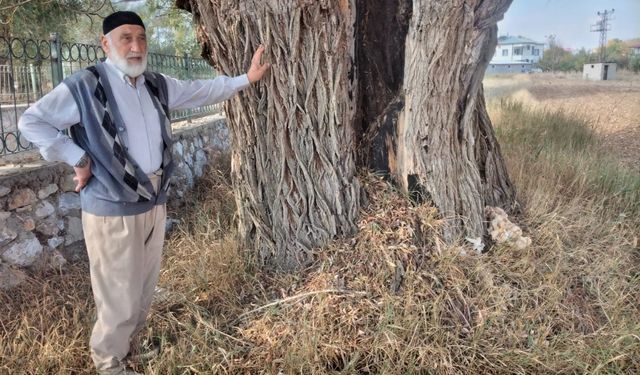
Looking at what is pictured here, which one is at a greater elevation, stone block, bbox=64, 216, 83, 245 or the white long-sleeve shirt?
the white long-sleeve shirt

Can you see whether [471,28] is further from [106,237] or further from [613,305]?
[106,237]

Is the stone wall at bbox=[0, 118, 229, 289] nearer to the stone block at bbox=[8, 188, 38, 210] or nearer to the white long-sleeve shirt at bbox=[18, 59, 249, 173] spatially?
the stone block at bbox=[8, 188, 38, 210]

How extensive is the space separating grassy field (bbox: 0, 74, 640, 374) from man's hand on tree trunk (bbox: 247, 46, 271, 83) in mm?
1142

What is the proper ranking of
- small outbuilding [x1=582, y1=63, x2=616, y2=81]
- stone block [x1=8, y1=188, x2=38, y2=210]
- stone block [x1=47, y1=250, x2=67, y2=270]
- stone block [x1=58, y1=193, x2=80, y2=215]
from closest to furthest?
stone block [x1=8, y1=188, x2=38, y2=210], stone block [x1=47, y1=250, x2=67, y2=270], stone block [x1=58, y1=193, x2=80, y2=215], small outbuilding [x1=582, y1=63, x2=616, y2=81]

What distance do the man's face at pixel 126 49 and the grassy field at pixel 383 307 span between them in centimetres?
149

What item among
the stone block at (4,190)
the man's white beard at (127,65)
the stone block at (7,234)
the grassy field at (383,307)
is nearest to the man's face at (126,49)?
the man's white beard at (127,65)

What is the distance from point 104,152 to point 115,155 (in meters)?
→ 0.05

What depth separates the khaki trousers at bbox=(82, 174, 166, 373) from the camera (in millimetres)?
2750

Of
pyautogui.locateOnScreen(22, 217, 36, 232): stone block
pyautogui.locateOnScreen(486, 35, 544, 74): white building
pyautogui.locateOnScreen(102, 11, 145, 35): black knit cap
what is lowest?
pyautogui.locateOnScreen(22, 217, 36, 232): stone block

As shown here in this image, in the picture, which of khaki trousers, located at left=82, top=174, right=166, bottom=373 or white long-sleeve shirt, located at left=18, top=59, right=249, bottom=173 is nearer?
white long-sleeve shirt, located at left=18, top=59, right=249, bottom=173

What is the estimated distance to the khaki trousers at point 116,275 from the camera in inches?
108

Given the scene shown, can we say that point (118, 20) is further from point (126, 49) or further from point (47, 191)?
point (47, 191)

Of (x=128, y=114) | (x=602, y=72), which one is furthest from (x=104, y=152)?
(x=602, y=72)

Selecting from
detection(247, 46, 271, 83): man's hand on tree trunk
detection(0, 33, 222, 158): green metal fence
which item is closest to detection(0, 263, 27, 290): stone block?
detection(0, 33, 222, 158): green metal fence
